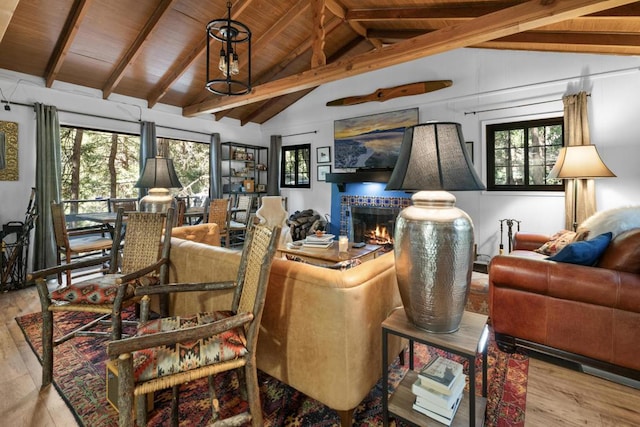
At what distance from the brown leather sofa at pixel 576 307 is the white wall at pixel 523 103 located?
2.32 metres

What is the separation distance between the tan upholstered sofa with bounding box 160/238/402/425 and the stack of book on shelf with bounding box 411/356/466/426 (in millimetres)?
234

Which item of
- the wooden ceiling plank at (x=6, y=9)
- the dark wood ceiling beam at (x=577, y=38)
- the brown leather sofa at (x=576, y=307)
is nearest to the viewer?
the wooden ceiling plank at (x=6, y=9)

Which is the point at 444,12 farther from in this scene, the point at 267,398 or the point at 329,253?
the point at 267,398

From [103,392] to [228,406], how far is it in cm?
74

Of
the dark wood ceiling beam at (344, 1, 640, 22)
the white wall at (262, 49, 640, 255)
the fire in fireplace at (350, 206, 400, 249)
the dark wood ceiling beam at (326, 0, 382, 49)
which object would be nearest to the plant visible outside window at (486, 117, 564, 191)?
the white wall at (262, 49, 640, 255)

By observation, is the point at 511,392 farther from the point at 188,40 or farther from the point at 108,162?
the point at 108,162

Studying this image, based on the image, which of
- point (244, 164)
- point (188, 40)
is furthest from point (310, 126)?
point (188, 40)

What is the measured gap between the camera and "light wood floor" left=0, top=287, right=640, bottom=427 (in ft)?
5.01

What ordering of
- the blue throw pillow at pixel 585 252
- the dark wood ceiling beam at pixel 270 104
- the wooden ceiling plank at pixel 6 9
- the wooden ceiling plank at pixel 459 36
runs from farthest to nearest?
the dark wood ceiling beam at pixel 270 104
the wooden ceiling plank at pixel 459 36
the blue throw pillow at pixel 585 252
the wooden ceiling plank at pixel 6 9

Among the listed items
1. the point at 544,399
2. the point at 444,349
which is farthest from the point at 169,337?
the point at 544,399

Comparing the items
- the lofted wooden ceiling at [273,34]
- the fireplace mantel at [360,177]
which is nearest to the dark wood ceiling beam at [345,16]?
the lofted wooden ceiling at [273,34]

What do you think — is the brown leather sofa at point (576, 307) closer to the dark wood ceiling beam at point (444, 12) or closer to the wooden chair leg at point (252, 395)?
the wooden chair leg at point (252, 395)

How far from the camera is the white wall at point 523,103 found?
3568 mm

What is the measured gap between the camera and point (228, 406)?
160cm
